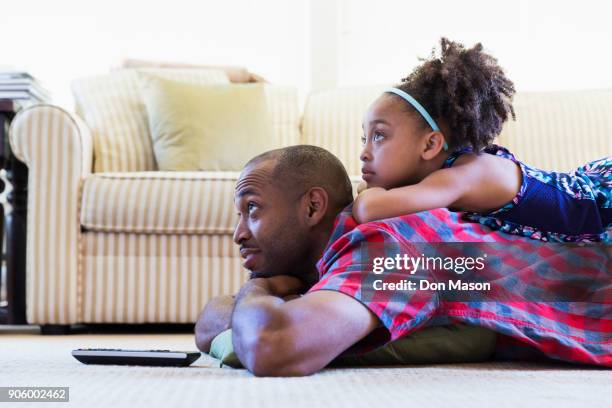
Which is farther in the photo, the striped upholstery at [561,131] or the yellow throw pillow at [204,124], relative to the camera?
the striped upholstery at [561,131]

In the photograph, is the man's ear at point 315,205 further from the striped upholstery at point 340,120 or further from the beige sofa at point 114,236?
the striped upholstery at point 340,120

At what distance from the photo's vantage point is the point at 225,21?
4168 mm

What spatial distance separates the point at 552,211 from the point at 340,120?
1.84 m

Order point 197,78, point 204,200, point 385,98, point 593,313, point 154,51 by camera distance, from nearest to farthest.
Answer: point 593,313 < point 385,98 < point 204,200 < point 197,78 < point 154,51

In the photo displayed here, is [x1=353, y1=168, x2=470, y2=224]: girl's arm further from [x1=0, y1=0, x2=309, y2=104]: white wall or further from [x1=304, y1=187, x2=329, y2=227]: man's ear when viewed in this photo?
[x1=0, y1=0, x2=309, y2=104]: white wall

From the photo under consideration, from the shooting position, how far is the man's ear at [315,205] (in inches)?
52.2

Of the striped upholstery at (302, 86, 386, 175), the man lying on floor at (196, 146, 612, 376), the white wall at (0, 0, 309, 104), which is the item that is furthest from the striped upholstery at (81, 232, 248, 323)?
the white wall at (0, 0, 309, 104)

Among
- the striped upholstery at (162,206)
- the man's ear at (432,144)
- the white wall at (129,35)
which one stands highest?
the white wall at (129,35)

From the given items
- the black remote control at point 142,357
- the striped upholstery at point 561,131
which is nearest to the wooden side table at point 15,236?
the black remote control at point 142,357

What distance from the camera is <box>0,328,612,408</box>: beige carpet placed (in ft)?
2.80

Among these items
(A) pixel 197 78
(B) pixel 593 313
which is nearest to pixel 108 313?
(A) pixel 197 78

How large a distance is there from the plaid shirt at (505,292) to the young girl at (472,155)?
4 centimetres

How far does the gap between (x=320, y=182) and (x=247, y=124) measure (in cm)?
163

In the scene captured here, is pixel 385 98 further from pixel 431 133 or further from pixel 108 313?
pixel 108 313
